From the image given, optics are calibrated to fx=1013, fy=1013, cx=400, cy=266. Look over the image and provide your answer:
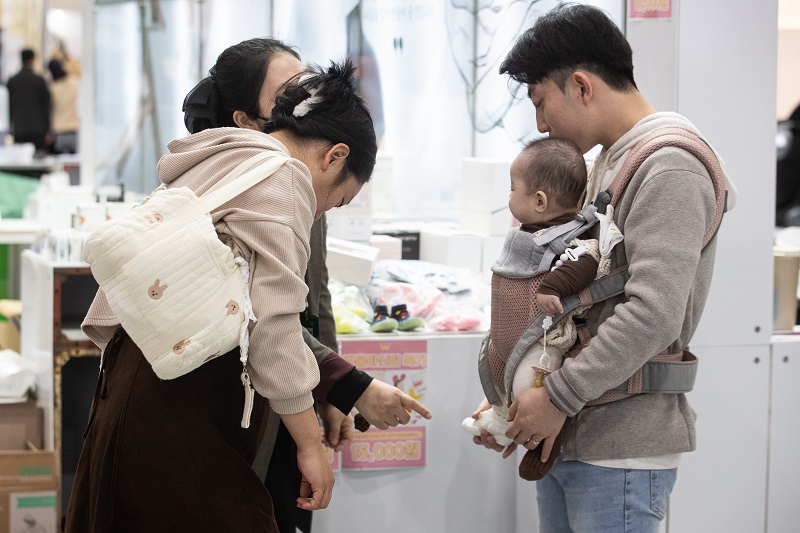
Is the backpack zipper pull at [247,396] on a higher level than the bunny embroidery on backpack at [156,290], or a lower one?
lower

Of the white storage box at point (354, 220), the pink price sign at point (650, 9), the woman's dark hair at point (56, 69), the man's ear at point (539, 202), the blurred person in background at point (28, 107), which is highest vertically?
the woman's dark hair at point (56, 69)

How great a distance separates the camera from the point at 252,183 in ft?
5.16

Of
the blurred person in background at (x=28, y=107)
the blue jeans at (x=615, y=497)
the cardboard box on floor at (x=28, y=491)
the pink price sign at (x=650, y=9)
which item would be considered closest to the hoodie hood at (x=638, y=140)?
the blue jeans at (x=615, y=497)

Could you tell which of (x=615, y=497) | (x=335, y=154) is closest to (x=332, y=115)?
(x=335, y=154)

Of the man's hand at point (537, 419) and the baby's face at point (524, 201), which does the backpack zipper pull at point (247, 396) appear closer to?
the man's hand at point (537, 419)

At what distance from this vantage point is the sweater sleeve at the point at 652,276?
179 cm

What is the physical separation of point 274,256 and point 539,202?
69 cm

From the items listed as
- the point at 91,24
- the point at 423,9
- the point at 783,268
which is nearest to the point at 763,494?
the point at 783,268

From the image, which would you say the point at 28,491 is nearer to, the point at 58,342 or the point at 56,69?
the point at 58,342

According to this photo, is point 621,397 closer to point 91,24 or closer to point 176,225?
point 176,225

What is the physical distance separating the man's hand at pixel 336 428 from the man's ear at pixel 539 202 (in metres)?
0.64

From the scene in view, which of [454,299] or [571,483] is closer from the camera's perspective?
[571,483]

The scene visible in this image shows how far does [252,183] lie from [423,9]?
3572 millimetres

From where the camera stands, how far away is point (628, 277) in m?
Answer: 1.89
